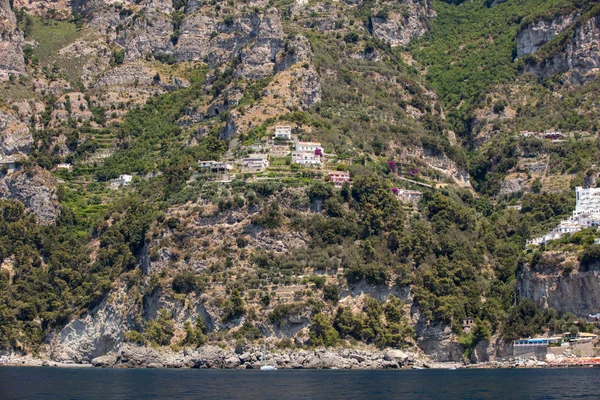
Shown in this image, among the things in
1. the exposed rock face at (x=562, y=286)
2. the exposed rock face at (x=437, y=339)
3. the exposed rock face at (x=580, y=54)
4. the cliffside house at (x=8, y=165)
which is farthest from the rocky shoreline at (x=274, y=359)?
the exposed rock face at (x=580, y=54)

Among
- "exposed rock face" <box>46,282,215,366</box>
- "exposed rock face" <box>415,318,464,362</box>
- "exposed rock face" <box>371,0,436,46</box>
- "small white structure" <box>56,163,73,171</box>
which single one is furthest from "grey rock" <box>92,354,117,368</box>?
"exposed rock face" <box>371,0,436,46</box>

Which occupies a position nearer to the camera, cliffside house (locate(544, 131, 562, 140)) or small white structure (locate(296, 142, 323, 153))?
small white structure (locate(296, 142, 323, 153))

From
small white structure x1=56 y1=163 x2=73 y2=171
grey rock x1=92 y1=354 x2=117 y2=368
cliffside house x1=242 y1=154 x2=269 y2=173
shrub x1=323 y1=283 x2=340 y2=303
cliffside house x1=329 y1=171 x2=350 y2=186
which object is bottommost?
grey rock x1=92 y1=354 x2=117 y2=368

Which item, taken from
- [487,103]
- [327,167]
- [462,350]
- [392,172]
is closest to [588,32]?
[487,103]

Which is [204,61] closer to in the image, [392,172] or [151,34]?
[151,34]

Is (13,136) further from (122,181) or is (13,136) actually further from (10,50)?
(10,50)

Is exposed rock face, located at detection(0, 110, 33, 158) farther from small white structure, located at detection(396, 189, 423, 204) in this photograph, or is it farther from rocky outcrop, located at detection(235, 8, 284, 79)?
small white structure, located at detection(396, 189, 423, 204)

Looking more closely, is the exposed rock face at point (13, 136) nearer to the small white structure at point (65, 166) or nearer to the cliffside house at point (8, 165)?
the cliffside house at point (8, 165)
